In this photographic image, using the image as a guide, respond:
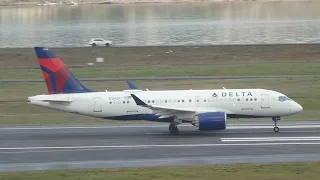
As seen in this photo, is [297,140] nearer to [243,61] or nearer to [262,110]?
[262,110]

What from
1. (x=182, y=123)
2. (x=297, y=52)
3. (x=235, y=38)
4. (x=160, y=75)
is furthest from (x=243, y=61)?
(x=235, y=38)

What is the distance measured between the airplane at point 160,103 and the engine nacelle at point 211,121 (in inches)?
7.0

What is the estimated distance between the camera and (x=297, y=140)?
45.0 m

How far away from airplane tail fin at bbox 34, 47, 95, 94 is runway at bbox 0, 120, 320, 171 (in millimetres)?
3123

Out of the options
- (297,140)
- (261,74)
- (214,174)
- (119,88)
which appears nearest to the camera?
(214,174)

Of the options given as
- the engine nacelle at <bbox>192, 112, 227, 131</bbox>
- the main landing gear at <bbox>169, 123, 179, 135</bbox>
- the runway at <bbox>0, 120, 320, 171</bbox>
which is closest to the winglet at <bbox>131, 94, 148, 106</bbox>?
the runway at <bbox>0, 120, 320, 171</bbox>

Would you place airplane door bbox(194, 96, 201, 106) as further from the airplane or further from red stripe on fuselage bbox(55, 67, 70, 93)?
red stripe on fuselage bbox(55, 67, 70, 93)

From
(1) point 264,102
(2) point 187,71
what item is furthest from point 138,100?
(2) point 187,71

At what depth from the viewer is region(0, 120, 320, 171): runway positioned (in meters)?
39.2

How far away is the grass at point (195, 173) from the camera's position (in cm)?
3459

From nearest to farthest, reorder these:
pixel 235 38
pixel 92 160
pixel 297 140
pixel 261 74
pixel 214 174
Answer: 1. pixel 214 174
2. pixel 92 160
3. pixel 297 140
4. pixel 261 74
5. pixel 235 38

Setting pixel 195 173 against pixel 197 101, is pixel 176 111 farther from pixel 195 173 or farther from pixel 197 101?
pixel 195 173

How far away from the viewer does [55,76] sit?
49.7m

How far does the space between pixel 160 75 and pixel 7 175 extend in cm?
4801
